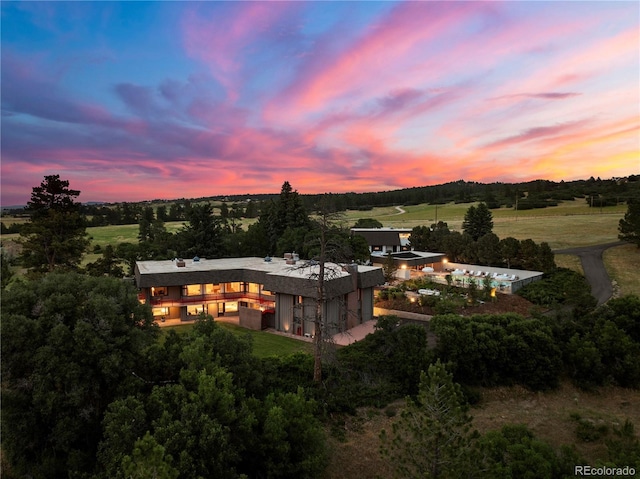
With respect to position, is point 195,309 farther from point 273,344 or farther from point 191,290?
point 273,344

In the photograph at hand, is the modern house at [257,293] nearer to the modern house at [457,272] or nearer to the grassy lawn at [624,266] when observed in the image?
the modern house at [457,272]

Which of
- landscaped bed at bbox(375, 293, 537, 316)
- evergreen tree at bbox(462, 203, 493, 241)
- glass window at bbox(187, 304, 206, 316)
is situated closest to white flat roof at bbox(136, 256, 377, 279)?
glass window at bbox(187, 304, 206, 316)

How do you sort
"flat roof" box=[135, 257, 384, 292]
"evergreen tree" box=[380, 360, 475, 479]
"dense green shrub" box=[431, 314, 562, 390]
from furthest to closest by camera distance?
"flat roof" box=[135, 257, 384, 292] < "dense green shrub" box=[431, 314, 562, 390] < "evergreen tree" box=[380, 360, 475, 479]

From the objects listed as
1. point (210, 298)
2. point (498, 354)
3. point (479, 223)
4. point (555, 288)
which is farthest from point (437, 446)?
point (479, 223)

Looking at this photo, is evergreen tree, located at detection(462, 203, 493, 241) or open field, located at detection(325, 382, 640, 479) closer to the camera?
open field, located at detection(325, 382, 640, 479)

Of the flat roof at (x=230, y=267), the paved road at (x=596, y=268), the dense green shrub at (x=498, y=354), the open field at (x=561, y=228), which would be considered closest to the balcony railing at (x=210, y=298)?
the flat roof at (x=230, y=267)

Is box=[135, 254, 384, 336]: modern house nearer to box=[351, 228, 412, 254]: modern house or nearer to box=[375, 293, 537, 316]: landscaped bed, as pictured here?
box=[375, 293, 537, 316]: landscaped bed
